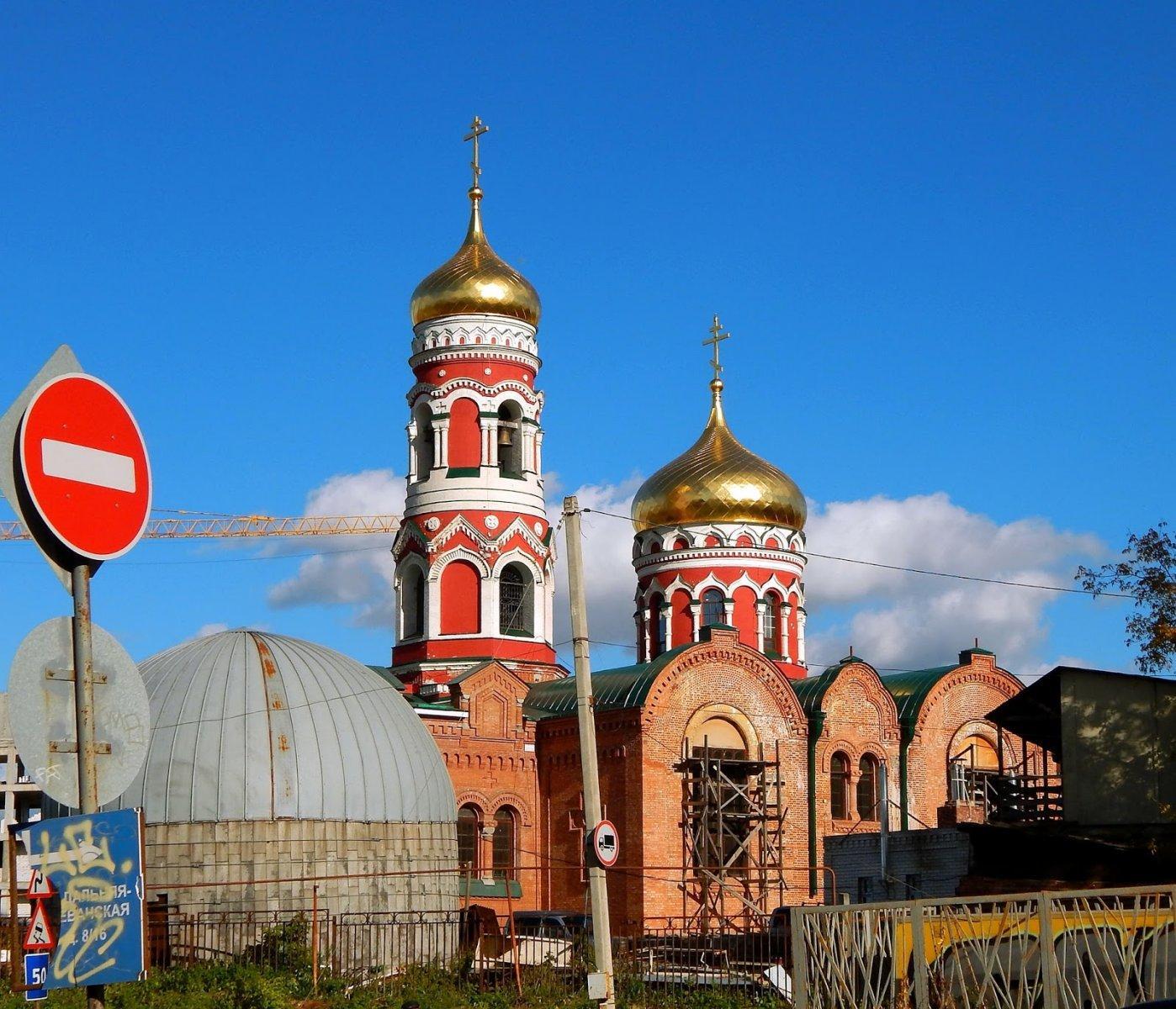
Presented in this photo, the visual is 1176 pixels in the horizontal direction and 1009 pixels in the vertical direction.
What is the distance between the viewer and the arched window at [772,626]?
42.5 metres

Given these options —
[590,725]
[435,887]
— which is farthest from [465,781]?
[590,725]

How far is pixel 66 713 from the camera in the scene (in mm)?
5707

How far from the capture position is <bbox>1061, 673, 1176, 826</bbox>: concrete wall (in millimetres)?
25141

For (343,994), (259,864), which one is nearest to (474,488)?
(259,864)

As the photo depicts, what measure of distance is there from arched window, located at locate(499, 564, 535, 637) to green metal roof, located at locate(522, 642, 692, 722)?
1543 mm

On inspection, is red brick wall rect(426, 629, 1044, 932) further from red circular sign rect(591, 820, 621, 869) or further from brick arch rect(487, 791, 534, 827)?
red circular sign rect(591, 820, 621, 869)

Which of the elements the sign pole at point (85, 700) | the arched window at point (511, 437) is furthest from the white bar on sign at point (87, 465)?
the arched window at point (511, 437)

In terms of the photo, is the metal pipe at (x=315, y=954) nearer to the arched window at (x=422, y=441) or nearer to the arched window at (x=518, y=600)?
the arched window at (x=518, y=600)

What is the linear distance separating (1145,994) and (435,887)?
47.1ft

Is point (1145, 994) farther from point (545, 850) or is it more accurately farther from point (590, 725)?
point (545, 850)

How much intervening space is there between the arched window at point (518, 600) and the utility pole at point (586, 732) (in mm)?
21555

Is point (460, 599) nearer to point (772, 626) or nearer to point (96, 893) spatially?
point (772, 626)

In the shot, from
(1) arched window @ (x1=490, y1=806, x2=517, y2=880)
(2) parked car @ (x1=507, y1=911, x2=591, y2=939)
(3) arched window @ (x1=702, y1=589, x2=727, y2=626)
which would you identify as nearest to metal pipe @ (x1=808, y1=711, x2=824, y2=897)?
(3) arched window @ (x1=702, y1=589, x2=727, y2=626)

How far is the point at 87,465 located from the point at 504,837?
3118cm
